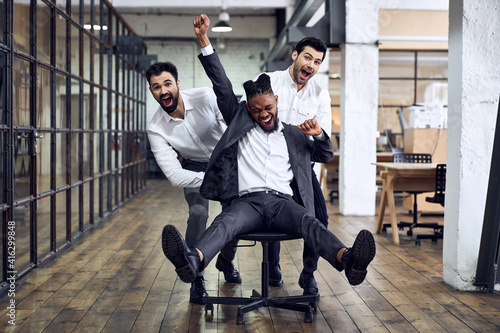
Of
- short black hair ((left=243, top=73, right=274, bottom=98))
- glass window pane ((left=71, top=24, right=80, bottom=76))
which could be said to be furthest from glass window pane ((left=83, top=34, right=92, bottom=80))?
short black hair ((left=243, top=73, right=274, bottom=98))

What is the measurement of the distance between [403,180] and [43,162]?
3.17 meters

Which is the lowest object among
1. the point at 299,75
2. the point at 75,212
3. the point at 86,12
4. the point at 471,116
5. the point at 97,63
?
the point at 75,212

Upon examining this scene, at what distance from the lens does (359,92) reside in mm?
7059

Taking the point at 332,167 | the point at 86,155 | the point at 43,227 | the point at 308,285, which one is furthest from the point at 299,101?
the point at 332,167

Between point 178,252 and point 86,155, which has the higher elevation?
point 86,155

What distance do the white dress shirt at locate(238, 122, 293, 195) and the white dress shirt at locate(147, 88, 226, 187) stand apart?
0.85 feet

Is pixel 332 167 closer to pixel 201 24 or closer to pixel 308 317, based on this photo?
pixel 308 317

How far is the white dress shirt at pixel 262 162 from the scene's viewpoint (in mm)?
3074

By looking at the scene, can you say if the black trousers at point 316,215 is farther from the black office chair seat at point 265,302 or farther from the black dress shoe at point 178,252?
the black dress shoe at point 178,252

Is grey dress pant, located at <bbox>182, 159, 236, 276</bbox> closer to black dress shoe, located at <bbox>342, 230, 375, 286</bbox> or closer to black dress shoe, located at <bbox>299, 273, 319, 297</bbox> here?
black dress shoe, located at <bbox>299, 273, 319, 297</bbox>

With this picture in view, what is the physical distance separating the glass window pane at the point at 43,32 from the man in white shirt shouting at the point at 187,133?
135 centimetres

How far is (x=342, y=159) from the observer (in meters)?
7.15

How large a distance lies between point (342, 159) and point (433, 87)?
18.8ft

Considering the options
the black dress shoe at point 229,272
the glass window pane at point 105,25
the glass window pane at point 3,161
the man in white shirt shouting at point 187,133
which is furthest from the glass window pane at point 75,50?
the black dress shoe at point 229,272
